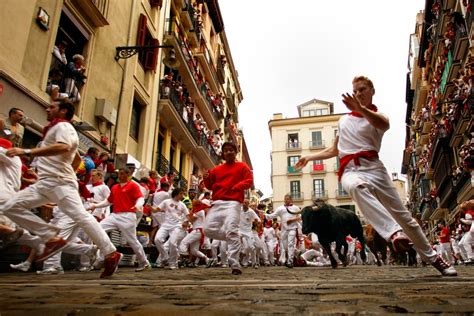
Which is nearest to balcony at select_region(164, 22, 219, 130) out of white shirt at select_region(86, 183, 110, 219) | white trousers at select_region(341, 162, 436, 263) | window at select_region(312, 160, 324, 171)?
white shirt at select_region(86, 183, 110, 219)

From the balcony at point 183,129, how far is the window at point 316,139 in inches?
1120

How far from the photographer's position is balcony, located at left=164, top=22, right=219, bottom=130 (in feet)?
65.6

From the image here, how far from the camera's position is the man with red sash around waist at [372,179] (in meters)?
4.12

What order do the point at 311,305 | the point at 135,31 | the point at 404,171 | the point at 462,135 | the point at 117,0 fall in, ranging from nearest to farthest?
1. the point at 311,305
2. the point at 117,0
3. the point at 135,31
4. the point at 462,135
5. the point at 404,171

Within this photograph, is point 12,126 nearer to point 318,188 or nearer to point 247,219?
point 247,219

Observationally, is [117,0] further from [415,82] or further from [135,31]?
[415,82]

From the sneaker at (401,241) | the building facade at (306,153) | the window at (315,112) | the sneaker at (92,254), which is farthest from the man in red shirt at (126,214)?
the window at (315,112)

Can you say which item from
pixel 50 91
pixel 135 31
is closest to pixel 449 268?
pixel 50 91

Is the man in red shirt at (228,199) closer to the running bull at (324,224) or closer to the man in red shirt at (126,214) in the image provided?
the man in red shirt at (126,214)

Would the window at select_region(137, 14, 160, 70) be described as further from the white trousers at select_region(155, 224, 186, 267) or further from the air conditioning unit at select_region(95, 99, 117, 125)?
the white trousers at select_region(155, 224, 186, 267)

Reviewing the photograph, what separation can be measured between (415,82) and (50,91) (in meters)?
40.9

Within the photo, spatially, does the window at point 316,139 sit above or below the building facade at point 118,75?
above

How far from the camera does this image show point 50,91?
1071cm

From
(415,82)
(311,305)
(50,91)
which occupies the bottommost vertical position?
(311,305)
